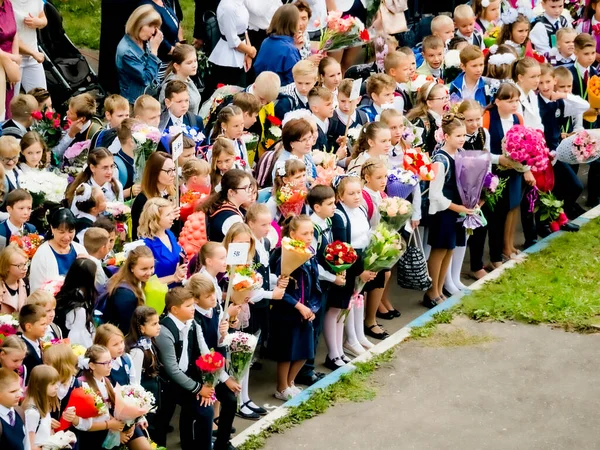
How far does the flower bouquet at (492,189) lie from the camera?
42.0 ft

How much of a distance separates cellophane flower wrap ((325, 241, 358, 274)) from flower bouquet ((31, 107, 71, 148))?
9.54ft

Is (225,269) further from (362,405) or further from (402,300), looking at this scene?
(402,300)

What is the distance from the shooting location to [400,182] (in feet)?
38.8

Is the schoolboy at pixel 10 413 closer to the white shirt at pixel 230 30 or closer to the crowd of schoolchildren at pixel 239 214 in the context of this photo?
the crowd of schoolchildren at pixel 239 214

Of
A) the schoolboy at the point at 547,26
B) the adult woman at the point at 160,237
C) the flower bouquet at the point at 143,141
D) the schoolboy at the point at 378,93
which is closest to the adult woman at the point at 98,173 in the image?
the flower bouquet at the point at 143,141

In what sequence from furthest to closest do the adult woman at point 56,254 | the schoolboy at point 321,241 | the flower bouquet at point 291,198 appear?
the flower bouquet at point 291,198 < the schoolboy at point 321,241 < the adult woman at point 56,254

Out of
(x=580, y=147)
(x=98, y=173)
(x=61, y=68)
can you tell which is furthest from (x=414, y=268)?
(x=61, y=68)

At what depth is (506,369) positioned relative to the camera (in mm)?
11156

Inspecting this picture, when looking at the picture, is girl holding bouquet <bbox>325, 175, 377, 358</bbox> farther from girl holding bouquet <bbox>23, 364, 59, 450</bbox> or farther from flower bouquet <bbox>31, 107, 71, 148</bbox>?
girl holding bouquet <bbox>23, 364, 59, 450</bbox>

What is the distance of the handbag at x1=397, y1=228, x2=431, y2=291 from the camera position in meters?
12.2

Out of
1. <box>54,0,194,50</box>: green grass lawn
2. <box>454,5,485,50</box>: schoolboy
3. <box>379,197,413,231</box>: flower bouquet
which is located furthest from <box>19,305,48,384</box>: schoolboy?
<box>54,0,194,50</box>: green grass lawn

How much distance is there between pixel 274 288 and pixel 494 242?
160 inches

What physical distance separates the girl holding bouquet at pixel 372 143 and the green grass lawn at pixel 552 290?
1719mm

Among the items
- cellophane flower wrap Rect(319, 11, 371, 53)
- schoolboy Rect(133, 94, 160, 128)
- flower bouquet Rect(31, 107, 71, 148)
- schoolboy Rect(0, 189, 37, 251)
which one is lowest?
schoolboy Rect(0, 189, 37, 251)
